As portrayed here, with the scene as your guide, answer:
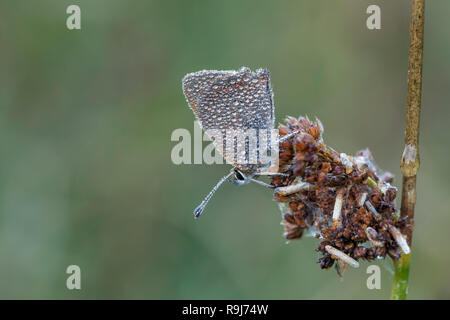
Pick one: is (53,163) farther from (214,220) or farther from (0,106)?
(214,220)

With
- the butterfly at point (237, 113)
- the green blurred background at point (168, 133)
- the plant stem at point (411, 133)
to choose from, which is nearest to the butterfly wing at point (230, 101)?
the butterfly at point (237, 113)

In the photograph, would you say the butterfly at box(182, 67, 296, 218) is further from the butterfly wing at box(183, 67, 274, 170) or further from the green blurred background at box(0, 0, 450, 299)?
the green blurred background at box(0, 0, 450, 299)

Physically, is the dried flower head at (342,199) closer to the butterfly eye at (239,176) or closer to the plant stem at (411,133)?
the plant stem at (411,133)

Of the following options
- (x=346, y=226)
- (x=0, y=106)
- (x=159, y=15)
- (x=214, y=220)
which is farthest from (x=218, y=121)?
(x=0, y=106)

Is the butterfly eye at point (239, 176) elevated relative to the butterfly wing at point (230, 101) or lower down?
lower down

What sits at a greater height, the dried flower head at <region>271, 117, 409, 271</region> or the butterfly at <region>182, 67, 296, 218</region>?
the butterfly at <region>182, 67, 296, 218</region>

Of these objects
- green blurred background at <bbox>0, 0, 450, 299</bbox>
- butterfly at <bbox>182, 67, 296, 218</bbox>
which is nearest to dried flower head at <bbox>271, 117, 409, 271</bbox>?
butterfly at <bbox>182, 67, 296, 218</bbox>
